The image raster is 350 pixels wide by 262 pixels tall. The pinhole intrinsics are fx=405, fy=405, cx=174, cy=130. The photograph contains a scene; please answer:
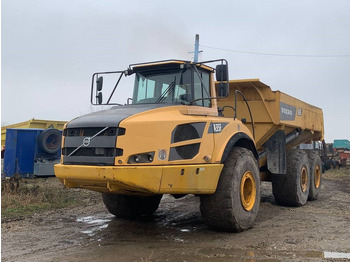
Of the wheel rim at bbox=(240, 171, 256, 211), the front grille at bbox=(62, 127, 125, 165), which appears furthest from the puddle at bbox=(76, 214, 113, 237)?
the wheel rim at bbox=(240, 171, 256, 211)

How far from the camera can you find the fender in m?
5.95

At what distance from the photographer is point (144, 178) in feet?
16.7

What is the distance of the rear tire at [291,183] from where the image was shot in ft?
28.4

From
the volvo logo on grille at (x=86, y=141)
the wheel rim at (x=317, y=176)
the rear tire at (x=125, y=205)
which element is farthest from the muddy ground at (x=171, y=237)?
the wheel rim at (x=317, y=176)

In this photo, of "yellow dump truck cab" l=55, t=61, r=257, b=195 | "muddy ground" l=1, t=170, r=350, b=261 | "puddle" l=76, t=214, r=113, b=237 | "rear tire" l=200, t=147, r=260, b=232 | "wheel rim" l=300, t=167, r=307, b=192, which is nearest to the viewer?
"muddy ground" l=1, t=170, r=350, b=261

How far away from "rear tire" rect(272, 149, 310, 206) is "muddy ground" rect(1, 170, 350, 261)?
12.7 inches

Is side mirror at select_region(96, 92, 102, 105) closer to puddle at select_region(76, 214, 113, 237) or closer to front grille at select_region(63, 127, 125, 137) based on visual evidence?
front grille at select_region(63, 127, 125, 137)

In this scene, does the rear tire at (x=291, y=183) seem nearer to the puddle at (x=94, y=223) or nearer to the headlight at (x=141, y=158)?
the puddle at (x=94, y=223)

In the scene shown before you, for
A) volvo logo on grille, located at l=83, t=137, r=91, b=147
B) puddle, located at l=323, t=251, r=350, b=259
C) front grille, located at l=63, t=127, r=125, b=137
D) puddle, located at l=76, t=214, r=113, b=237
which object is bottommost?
puddle, located at l=76, t=214, r=113, b=237

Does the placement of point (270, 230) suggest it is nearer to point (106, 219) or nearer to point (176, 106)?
point (176, 106)

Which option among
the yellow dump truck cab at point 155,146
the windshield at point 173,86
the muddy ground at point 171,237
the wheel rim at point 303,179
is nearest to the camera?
the muddy ground at point 171,237

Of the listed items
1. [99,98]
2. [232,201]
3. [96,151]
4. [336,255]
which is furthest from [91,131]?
[336,255]

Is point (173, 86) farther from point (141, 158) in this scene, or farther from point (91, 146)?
point (91, 146)

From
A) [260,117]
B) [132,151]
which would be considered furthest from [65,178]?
[260,117]
